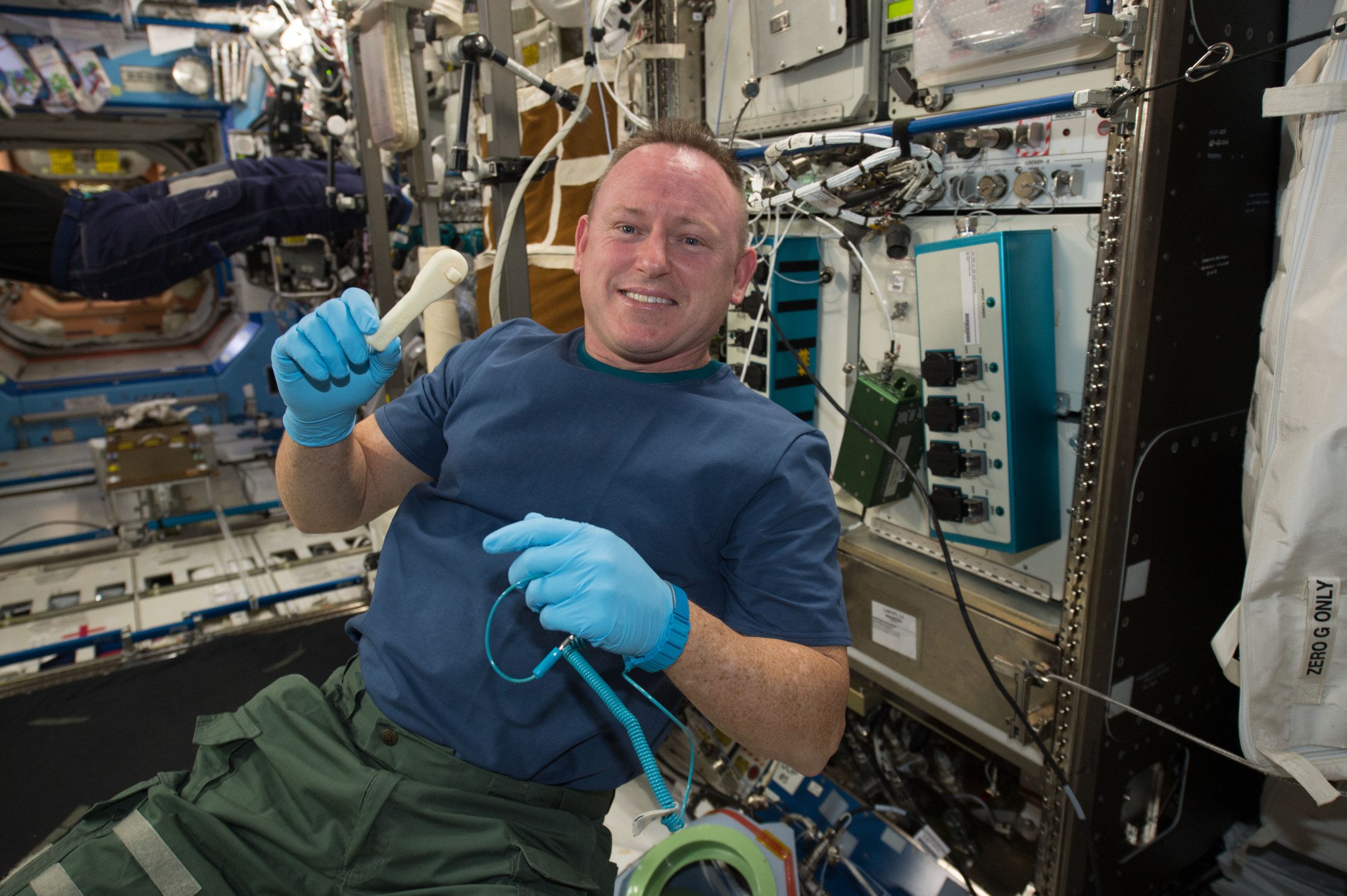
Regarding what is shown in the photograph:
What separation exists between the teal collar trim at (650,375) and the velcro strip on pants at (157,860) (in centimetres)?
115

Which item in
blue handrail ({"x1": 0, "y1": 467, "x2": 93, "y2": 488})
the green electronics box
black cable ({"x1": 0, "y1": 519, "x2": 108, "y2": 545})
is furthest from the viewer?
blue handrail ({"x1": 0, "y1": 467, "x2": 93, "y2": 488})

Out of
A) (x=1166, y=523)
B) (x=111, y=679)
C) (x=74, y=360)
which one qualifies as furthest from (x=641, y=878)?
(x=74, y=360)

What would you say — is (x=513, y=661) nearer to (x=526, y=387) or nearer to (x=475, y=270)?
(x=526, y=387)

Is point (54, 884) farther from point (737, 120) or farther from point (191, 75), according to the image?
point (191, 75)

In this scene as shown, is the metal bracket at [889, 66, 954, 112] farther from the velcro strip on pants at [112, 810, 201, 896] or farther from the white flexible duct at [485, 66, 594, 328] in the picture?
the velcro strip on pants at [112, 810, 201, 896]

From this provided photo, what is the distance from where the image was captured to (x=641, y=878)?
1689 millimetres

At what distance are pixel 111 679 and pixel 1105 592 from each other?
3.88 metres

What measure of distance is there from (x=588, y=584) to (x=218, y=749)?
0.96 meters

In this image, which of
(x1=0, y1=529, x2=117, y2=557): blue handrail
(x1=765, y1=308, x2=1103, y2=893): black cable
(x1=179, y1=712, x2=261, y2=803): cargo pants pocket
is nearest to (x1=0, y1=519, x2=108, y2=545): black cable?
(x1=0, y1=529, x2=117, y2=557): blue handrail

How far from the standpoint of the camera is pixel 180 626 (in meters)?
3.79

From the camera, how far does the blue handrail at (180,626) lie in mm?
3533

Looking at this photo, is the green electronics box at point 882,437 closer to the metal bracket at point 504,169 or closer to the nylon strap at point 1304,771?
the nylon strap at point 1304,771

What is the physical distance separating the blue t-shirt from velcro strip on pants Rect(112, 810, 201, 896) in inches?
15.7

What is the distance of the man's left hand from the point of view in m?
1.07
